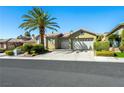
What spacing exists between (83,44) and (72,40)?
2284 millimetres

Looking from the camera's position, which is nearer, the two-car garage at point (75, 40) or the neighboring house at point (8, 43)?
the two-car garage at point (75, 40)

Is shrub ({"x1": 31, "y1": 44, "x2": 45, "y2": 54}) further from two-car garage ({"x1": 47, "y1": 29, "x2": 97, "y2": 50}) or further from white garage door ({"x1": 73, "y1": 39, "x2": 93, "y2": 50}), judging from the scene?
white garage door ({"x1": 73, "y1": 39, "x2": 93, "y2": 50})

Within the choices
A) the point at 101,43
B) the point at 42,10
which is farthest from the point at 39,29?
the point at 101,43

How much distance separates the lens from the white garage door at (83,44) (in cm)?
3606

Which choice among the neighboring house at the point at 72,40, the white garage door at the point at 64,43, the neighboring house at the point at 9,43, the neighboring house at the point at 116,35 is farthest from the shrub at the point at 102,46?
the neighboring house at the point at 9,43

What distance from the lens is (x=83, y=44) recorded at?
36375mm

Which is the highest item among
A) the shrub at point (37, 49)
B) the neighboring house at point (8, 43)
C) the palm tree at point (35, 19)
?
the palm tree at point (35, 19)

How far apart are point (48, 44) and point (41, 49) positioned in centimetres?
669

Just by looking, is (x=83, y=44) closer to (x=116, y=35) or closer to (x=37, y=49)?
(x=116, y=35)

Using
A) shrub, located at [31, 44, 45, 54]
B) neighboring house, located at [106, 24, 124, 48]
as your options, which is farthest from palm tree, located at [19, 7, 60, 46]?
neighboring house, located at [106, 24, 124, 48]

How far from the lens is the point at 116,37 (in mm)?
31062

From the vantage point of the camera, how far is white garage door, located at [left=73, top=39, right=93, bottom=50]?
36062 mm

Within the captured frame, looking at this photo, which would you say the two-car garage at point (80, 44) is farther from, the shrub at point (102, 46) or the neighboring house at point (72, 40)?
the shrub at point (102, 46)

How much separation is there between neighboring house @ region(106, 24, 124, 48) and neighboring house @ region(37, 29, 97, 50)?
15.1 feet
